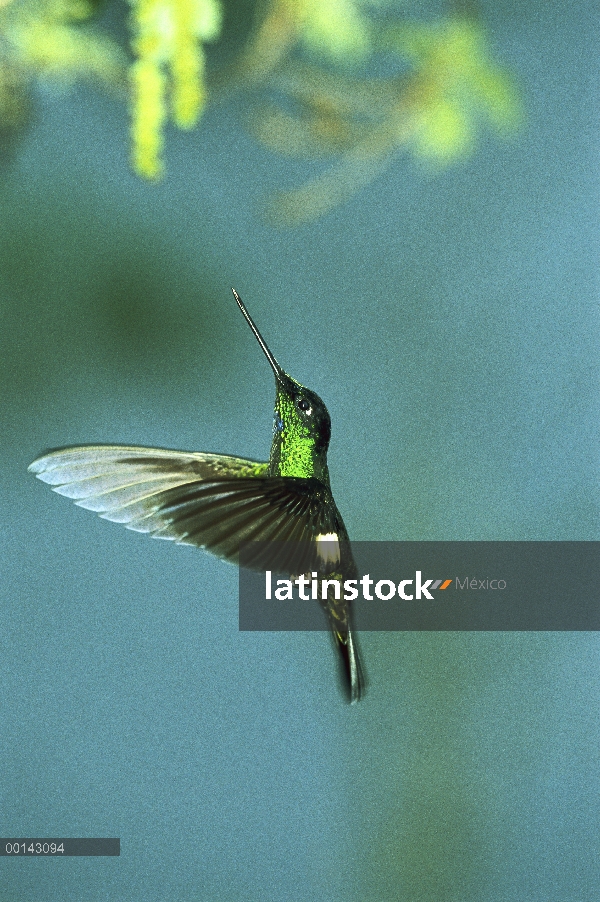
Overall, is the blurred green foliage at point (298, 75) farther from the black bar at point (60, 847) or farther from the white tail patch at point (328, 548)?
the black bar at point (60, 847)

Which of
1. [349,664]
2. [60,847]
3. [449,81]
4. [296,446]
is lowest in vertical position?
[60,847]

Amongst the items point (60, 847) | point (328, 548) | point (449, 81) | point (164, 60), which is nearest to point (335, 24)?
point (449, 81)

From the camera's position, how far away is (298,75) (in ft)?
2.47

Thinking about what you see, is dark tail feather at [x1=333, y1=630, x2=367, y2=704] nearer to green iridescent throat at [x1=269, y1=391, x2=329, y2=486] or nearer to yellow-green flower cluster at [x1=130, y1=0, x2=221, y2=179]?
green iridescent throat at [x1=269, y1=391, x2=329, y2=486]

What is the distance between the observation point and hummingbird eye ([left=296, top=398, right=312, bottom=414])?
0.46 metres

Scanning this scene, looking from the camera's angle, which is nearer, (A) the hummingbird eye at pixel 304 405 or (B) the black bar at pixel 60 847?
(A) the hummingbird eye at pixel 304 405

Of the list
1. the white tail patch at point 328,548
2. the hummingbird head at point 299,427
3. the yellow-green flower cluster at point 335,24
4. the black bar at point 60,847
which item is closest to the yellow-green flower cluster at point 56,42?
the yellow-green flower cluster at point 335,24

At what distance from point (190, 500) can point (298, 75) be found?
1.67 ft

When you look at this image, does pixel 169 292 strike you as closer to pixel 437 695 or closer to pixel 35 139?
pixel 35 139

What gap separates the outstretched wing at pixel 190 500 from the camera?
0.41 metres

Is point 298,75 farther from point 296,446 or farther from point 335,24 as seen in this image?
point 296,446

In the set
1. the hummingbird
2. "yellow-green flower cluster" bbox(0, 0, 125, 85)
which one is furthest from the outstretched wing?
"yellow-green flower cluster" bbox(0, 0, 125, 85)

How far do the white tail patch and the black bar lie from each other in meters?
0.61

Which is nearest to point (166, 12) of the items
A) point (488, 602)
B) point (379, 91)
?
point (379, 91)
